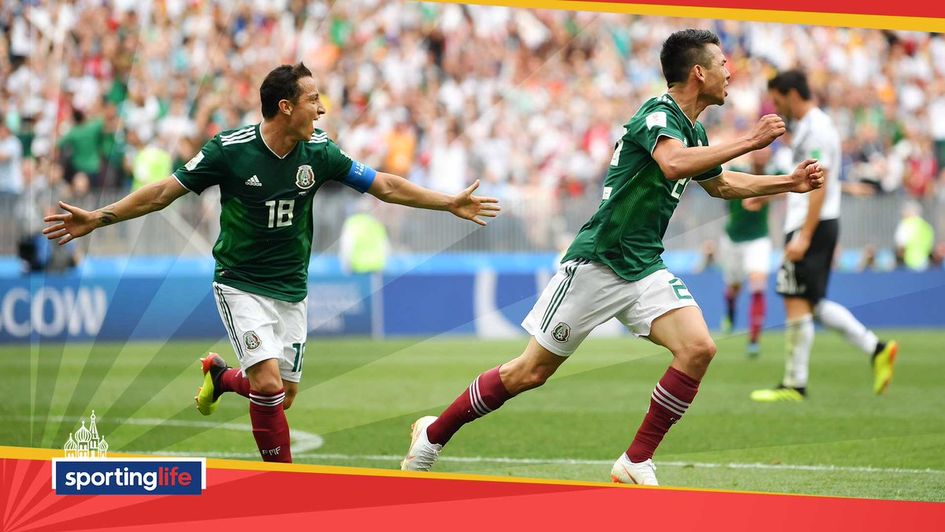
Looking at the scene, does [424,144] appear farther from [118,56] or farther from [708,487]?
[708,487]

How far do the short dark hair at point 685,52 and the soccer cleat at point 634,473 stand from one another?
2065 mm

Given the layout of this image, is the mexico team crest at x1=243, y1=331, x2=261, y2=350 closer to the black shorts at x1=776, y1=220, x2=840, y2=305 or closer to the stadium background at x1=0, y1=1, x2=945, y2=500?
the stadium background at x1=0, y1=1, x2=945, y2=500

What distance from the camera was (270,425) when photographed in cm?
723

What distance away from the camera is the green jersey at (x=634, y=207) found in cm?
700

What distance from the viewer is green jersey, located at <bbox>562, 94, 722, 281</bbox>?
6996 millimetres

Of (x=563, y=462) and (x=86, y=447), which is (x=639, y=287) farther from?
(x=86, y=447)

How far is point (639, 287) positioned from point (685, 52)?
4.25 ft

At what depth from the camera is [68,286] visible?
18.7 m

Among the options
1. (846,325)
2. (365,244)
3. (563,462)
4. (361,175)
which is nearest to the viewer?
(361,175)

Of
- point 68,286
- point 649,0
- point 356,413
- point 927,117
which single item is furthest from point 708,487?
point 927,117

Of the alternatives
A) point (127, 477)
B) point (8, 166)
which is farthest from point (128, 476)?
point (8, 166)

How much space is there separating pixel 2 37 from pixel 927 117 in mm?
17083

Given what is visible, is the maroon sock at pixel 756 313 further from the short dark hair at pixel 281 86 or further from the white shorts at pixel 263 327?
the short dark hair at pixel 281 86

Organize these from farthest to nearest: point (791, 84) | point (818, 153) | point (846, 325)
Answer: point (846, 325), point (791, 84), point (818, 153)
